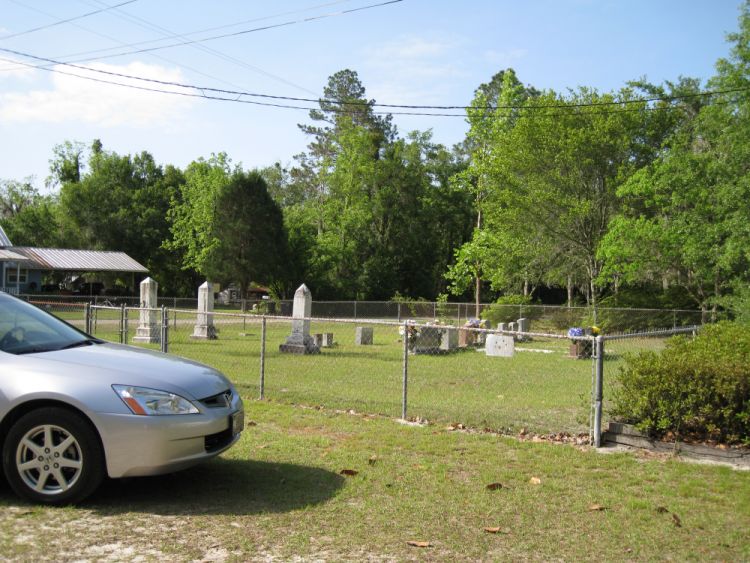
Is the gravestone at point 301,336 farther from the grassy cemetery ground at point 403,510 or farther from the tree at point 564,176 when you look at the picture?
the tree at point 564,176

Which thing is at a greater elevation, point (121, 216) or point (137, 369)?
point (121, 216)

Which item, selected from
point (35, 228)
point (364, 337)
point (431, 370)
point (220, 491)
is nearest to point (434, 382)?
point (431, 370)

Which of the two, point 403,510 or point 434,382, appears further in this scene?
point 434,382

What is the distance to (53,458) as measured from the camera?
16.5 feet

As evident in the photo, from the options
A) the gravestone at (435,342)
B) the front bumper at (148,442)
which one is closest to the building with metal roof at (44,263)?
the gravestone at (435,342)

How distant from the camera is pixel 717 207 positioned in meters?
24.0

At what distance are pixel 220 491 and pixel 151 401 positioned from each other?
1.02 meters

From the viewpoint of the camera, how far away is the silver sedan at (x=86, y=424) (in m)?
5.00

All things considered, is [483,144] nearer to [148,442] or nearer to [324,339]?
[324,339]

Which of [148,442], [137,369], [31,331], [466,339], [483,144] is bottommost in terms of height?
[466,339]

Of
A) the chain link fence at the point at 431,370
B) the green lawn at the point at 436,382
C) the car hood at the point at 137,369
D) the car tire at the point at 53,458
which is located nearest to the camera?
the car tire at the point at 53,458

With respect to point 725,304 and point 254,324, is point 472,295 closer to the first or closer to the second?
point 254,324

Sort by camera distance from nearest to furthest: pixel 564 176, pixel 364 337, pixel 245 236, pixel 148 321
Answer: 1. pixel 148 321
2. pixel 364 337
3. pixel 564 176
4. pixel 245 236

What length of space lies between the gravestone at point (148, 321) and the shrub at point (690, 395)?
18.3 metres
